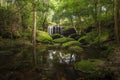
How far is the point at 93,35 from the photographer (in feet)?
A: 77.3

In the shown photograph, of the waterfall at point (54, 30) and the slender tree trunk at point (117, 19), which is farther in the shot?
the waterfall at point (54, 30)

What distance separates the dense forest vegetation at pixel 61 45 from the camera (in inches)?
385

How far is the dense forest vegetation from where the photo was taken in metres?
9.79

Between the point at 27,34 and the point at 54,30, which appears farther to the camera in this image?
the point at 54,30

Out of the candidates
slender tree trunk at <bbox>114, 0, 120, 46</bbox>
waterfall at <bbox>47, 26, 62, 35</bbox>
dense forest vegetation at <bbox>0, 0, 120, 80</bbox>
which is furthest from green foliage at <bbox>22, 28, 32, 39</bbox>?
slender tree trunk at <bbox>114, 0, 120, 46</bbox>

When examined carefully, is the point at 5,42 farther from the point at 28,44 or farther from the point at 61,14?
the point at 61,14

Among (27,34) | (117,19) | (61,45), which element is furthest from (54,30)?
(117,19)

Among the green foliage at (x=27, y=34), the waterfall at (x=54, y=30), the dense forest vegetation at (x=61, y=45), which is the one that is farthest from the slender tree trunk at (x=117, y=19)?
the waterfall at (x=54, y=30)

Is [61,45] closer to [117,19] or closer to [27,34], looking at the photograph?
[27,34]

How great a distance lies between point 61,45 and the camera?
78.3 ft

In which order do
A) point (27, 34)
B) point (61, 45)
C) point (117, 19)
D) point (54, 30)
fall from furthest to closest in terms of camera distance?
point (54, 30), point (27, 34), point (61, 45), point (117, 19)

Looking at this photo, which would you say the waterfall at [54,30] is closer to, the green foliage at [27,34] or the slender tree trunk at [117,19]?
the green foliage at [27,34]

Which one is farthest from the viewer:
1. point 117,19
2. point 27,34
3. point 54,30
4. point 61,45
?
point 54,30

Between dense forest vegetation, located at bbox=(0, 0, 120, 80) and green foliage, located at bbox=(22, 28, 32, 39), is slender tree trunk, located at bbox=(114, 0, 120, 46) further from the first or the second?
green foliage, located at bbox=(22, 28, 32, 39)
